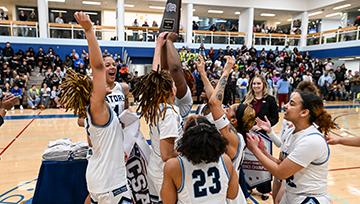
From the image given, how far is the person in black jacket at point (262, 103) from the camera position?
4035 mm

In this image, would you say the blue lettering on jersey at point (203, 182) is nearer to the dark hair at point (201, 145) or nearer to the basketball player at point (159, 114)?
the dark hair at point (201, 145)

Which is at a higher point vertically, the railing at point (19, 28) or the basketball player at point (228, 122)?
the railing at point (19, 28)

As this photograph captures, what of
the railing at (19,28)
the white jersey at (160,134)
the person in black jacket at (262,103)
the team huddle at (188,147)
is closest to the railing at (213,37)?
the railing at (19,28)

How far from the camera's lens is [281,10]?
23.7 metres

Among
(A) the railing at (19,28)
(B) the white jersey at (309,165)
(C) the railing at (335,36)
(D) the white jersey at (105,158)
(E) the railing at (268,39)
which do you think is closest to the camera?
(B) the white jersey at (309,165)

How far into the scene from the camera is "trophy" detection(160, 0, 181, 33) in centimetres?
308

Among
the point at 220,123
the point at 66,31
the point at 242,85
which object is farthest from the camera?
the point at 66,31

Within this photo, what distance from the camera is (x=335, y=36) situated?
68.1 ft

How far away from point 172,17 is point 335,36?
21.3 metres

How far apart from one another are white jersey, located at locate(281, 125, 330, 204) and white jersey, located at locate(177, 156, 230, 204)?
631mm

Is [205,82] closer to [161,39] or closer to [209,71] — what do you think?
[161,39]

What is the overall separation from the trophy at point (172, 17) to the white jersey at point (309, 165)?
1.65 m

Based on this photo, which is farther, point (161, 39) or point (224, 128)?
point (161, 39)

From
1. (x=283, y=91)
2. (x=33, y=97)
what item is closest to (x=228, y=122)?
(x=283, y=91)
